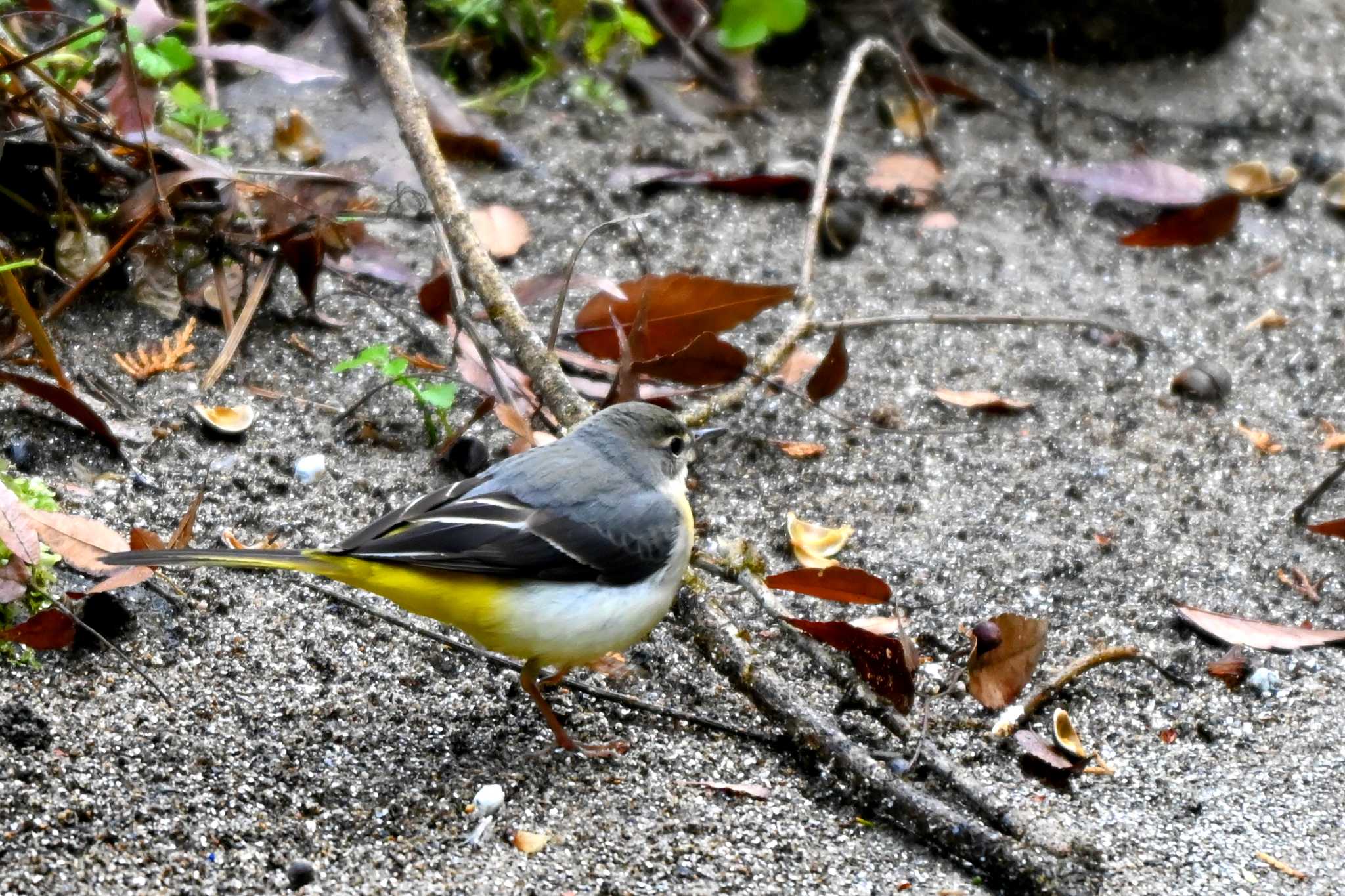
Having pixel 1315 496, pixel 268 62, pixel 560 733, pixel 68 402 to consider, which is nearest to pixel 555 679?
pixel 560 733

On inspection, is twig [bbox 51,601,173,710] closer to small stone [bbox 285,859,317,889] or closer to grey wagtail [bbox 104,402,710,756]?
grey wagtail [bbox 104,402,710,756]

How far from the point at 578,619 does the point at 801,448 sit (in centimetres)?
159

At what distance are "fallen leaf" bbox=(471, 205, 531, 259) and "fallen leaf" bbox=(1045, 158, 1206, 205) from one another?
2.59m

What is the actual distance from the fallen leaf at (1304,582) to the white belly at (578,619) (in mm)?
2066

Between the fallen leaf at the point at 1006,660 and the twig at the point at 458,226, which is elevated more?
the twig at the point at 458,226

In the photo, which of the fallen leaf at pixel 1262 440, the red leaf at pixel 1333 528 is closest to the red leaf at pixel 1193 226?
the fallen leaf at pixel 1262 440

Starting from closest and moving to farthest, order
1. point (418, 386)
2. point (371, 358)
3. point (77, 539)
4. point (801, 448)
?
point (77, 539) < point (371, 358) < point (418, 386) < point (801, 448)

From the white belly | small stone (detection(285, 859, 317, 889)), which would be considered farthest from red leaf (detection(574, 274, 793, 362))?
small stone (detection(285, 859, 317, 889))

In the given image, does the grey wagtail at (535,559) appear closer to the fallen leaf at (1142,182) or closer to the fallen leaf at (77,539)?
the fallen leaf at (77,539)

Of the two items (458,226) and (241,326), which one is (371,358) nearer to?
(458,226)

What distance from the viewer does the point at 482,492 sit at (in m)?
3.80

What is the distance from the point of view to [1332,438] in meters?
5.26

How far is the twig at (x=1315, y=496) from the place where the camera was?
4621mm

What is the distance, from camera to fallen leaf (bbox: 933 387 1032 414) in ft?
17.2
